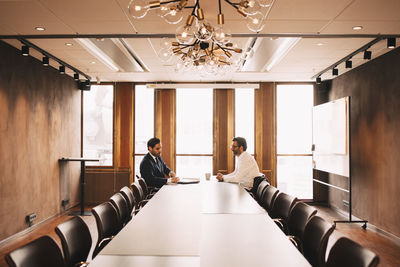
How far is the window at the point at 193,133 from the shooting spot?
7.29 meters

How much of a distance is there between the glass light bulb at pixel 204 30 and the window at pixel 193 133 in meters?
4.60

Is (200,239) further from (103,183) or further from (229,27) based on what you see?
(103,183)

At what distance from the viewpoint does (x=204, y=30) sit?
8.17ft

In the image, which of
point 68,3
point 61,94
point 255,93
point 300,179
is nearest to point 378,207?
point 300,179

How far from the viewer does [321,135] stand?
6238 millimetres

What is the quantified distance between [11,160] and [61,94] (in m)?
2.12

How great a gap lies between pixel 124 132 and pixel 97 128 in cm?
72

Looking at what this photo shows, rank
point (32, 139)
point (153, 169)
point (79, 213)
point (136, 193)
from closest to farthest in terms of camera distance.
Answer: point (136, 193) → point (153, 169) → point (32, 139) → point (79, 213)

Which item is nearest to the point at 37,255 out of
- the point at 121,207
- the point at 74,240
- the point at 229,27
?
the point at 74,240

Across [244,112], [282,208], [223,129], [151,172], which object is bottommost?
[282,208]

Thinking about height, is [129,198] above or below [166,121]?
below

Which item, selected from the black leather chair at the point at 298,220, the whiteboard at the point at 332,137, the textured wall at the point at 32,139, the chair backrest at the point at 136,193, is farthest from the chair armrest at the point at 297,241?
the textured wall at the point at 32,139

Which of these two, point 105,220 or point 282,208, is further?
point 282,208

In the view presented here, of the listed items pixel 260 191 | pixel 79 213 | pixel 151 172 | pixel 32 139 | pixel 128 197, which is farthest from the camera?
pixel 79 213
